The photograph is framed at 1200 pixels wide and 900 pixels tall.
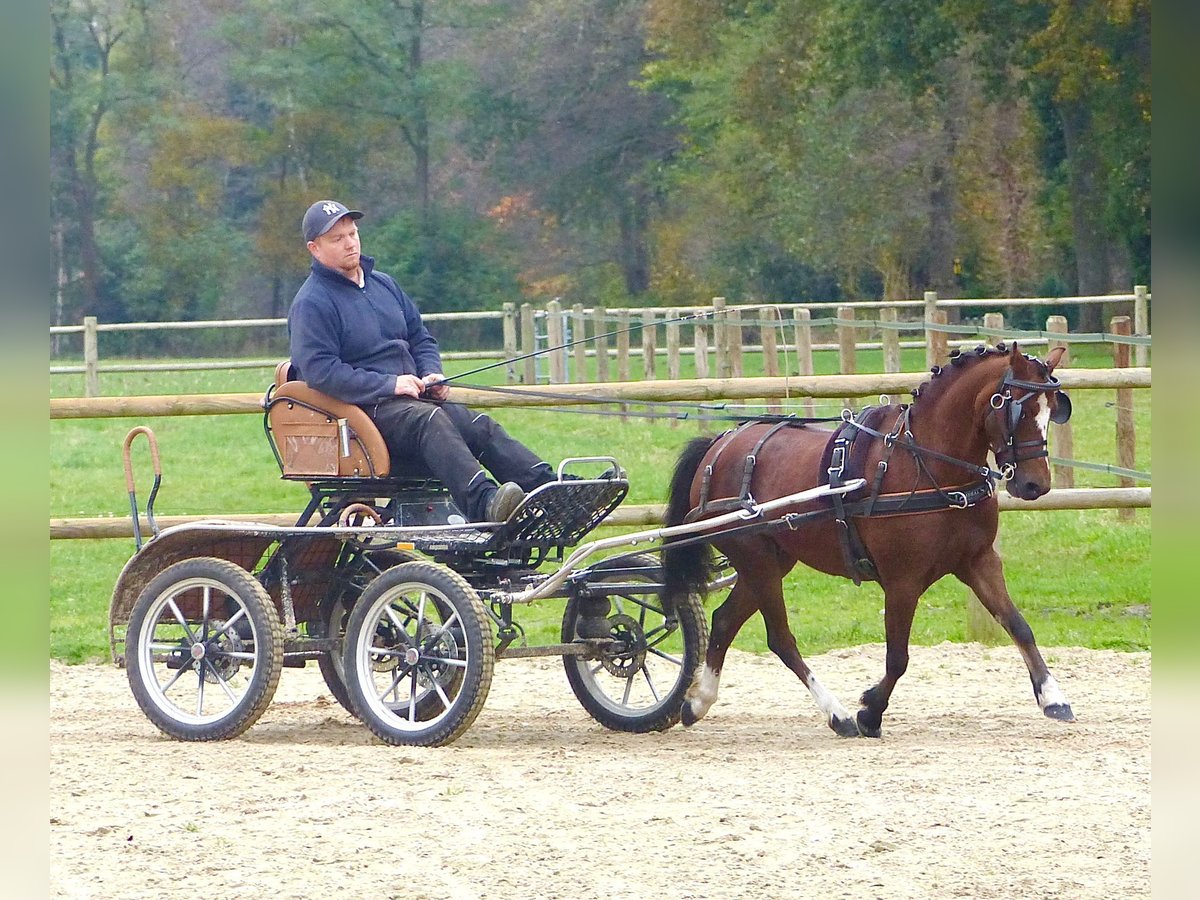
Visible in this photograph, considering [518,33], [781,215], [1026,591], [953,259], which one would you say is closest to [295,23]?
[518,33]

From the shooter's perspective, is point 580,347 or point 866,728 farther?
point 580,347

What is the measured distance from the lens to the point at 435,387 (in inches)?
235

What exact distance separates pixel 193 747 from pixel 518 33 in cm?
3728

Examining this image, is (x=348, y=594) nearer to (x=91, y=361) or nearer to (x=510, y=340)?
(x=91, y=361)

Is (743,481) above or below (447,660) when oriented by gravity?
above

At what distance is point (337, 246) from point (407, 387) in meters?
0.63

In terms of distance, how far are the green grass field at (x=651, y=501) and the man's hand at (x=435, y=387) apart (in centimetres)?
157

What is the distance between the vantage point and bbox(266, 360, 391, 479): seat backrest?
5.72m

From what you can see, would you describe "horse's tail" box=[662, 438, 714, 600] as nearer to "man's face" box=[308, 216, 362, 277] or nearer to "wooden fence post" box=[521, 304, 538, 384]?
"man's face" box=[308, 216, 362, 277]

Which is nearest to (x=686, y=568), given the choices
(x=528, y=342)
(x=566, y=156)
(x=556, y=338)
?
(x=556, y=338)

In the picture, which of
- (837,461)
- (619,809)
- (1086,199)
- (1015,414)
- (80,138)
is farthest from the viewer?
(80,138)

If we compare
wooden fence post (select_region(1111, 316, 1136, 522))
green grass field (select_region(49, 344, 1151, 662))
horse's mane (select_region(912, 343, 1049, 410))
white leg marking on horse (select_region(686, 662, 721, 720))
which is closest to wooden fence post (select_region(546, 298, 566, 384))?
green grass field (select_region(49, 344, 1151, 662))

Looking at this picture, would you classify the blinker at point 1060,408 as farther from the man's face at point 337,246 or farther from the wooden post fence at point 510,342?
the wooden post fence at point 510,342
